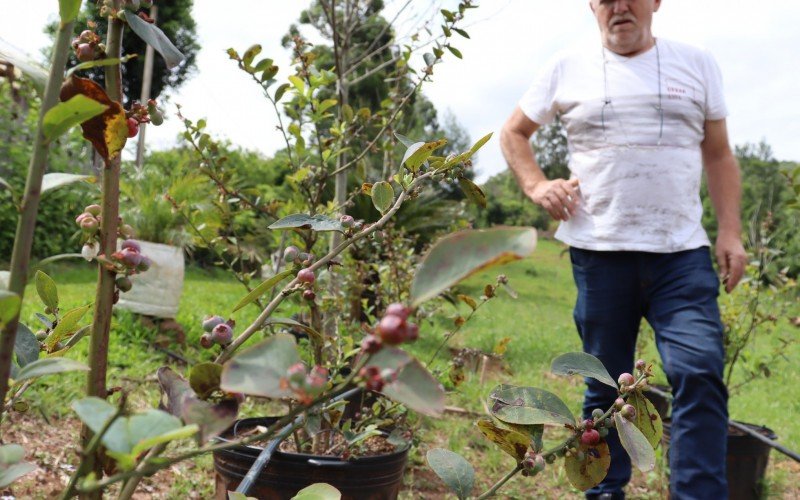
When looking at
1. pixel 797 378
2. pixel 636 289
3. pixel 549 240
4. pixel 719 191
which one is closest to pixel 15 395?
pixel 636 289

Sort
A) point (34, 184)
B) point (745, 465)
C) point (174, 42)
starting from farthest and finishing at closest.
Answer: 1. point (174, 42)
2. point (745, 465)
3. point (34, 184)

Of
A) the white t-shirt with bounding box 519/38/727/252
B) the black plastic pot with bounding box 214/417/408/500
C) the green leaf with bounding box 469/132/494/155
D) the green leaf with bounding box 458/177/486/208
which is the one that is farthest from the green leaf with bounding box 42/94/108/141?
the white t-shirt with bounding box 519/38/727/252

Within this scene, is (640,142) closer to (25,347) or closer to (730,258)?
(730,258)

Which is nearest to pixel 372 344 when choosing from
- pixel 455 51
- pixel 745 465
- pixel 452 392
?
pixel 452 392

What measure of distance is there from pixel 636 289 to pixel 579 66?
0.69 metres

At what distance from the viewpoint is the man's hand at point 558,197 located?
78.4 inches

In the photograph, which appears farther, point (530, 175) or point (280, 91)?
point (530, 175)

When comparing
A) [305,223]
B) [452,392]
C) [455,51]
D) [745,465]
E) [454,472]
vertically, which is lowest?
[745,465]

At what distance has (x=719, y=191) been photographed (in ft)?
7.24

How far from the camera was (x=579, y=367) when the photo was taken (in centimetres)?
58

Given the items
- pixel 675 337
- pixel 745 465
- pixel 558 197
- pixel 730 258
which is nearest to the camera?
pixel 675 337

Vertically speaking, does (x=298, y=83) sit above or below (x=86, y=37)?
above

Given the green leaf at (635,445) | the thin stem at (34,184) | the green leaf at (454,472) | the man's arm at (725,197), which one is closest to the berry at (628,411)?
the green leaf at (635,445)

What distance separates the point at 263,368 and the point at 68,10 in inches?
9.0
